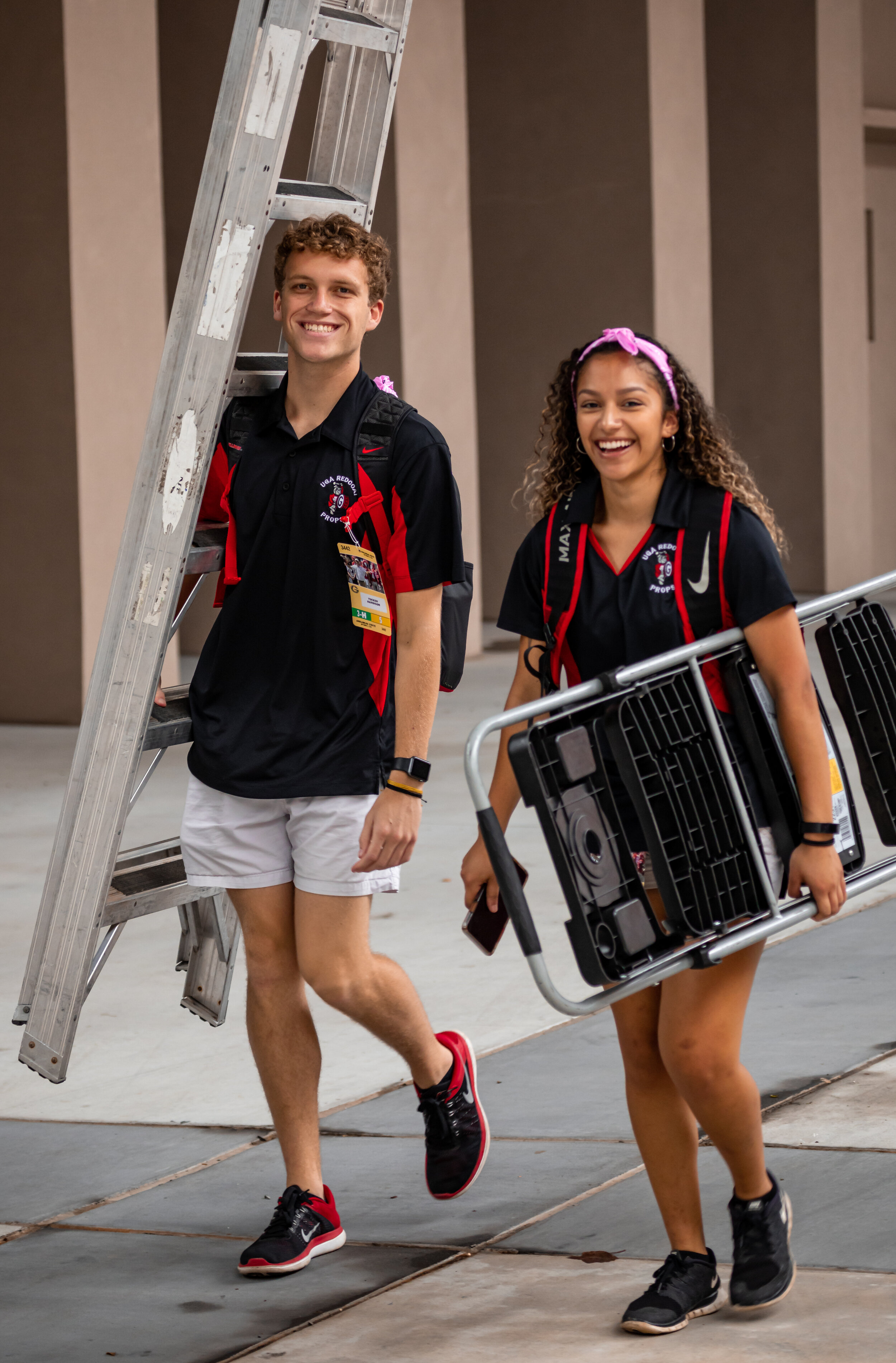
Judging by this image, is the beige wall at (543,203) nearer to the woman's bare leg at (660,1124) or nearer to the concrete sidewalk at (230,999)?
the concrete sidewalk at (230,999)

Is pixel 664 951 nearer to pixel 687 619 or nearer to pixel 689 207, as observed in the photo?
pixel 687 619

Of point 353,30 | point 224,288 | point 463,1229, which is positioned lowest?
point 463,1229

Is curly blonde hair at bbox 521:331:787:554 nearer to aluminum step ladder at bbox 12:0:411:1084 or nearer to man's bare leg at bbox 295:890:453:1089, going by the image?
aluminum step ladder at bbox 12:0:411:1084

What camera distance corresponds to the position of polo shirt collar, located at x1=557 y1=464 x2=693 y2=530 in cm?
350

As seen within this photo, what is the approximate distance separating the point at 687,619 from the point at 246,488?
1037mm

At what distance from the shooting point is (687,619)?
3490 mm

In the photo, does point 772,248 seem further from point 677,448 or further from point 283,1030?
point 283,1030

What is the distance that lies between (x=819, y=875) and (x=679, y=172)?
1547 cm

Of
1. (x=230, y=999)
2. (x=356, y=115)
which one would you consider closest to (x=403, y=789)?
(x=356, y=115)

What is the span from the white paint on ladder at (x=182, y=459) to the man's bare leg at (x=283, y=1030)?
0.86 meters

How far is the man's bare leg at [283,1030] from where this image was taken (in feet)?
13.1

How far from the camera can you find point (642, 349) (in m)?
3.57

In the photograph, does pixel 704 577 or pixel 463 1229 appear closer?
pixel 704 577

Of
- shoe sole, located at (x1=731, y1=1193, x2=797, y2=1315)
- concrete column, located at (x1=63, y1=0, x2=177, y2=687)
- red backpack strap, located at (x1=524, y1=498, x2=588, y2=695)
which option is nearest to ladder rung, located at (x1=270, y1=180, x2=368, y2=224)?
red backpack strap, located at (x1=524, y1=498, x2=588, y2=695)
